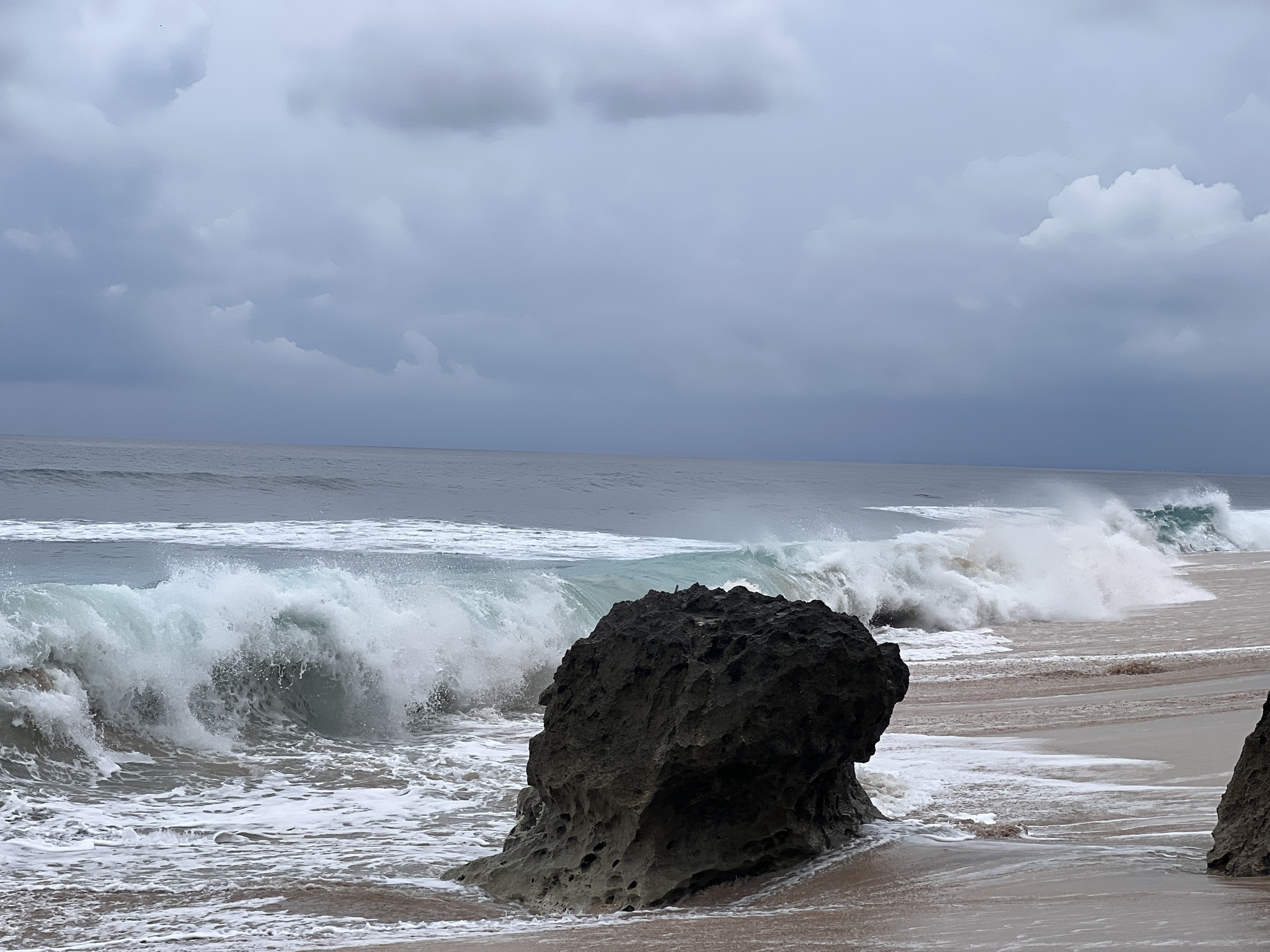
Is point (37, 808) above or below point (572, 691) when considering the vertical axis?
below

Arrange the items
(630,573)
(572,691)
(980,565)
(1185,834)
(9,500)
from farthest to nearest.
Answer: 1. (9,500)
2. (980,565)
3. (630,573)
4. (572,691)
5. (1185,834)

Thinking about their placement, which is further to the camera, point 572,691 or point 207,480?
point 207,480

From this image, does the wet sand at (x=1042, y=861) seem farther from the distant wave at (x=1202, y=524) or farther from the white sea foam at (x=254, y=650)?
the distant wave at (x=1202, y=524)

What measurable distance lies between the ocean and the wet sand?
9cm

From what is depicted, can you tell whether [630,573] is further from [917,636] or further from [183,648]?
[183,648]

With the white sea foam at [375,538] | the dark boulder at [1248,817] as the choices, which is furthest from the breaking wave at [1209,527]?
the dark boulder at [1248,817]

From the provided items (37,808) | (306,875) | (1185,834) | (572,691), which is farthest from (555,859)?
(37,808)

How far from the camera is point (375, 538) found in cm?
2608

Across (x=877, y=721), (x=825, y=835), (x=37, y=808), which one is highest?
(x=877, y=721)

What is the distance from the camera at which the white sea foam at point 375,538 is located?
23094 millimetres

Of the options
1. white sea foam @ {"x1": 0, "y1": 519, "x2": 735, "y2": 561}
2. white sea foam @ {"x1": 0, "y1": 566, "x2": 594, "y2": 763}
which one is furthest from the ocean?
white sea foam @ {"x1": 0, "y1": 519, "x2": 735, "y2": 561}

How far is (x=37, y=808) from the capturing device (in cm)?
627

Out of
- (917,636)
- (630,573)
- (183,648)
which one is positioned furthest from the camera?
(630,573)

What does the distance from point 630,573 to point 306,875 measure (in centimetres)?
1129
